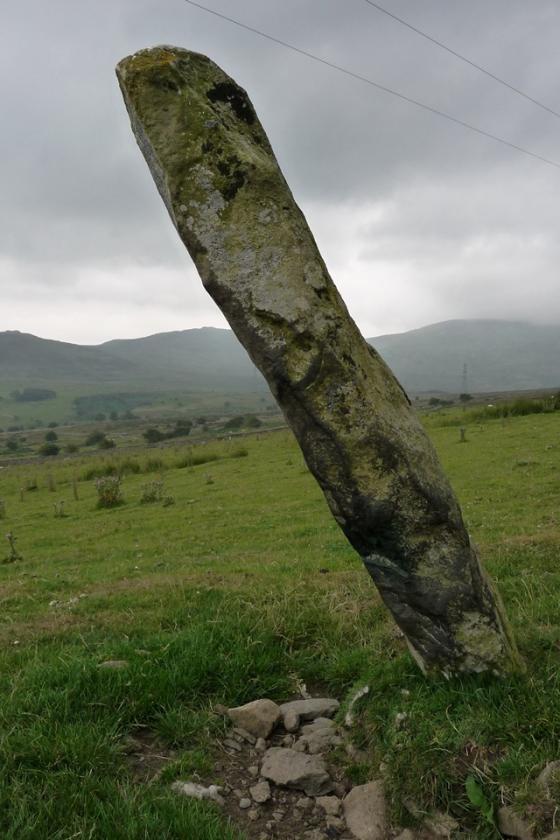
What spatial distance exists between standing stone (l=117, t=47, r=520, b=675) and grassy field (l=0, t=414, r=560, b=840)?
730 mm

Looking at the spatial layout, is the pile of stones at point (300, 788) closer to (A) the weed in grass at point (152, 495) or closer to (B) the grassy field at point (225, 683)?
(B) the grassy field at point (225, 683)

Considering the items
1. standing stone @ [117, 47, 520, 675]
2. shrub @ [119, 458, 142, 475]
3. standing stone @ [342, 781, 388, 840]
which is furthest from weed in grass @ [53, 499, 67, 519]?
standing stone @ [342, 781, 388, 840]

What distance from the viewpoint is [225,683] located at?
21.4 ft

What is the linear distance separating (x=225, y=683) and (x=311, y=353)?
3551 millimetres

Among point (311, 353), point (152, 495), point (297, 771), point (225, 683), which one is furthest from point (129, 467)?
point (311, 353)

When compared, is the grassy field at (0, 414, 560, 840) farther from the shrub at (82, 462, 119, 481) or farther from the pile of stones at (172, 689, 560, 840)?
the shrub at (82, 462, 119, 481)

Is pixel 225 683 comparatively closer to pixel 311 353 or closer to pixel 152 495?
pixel 311 353

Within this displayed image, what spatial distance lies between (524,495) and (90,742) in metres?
16.4

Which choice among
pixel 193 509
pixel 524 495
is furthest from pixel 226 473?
pixel 524 495

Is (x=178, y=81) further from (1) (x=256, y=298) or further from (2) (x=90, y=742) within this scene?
(2) (x=90, y=742)

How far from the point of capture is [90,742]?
5281 mm

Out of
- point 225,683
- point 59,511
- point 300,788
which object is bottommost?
point 59,511

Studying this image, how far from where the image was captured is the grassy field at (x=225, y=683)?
4.65 metres

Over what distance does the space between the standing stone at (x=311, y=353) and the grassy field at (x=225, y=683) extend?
730 mm
